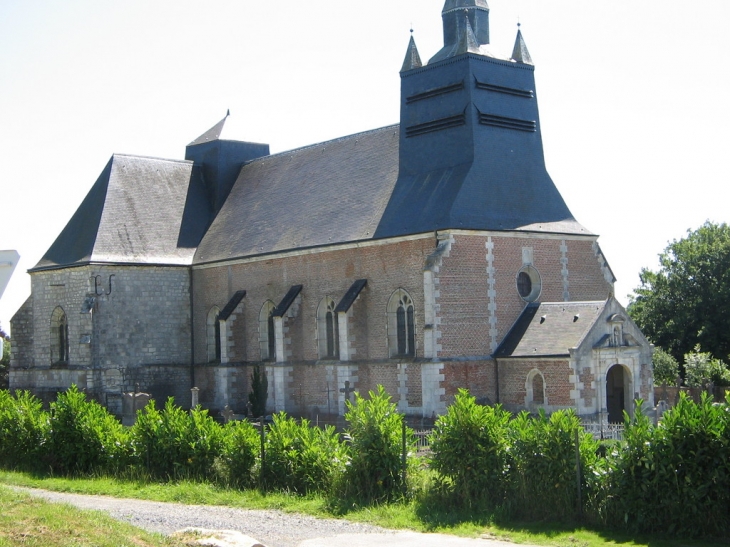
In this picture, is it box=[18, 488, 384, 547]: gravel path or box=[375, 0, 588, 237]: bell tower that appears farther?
box=[375, 0, 588, 237]: bell tower

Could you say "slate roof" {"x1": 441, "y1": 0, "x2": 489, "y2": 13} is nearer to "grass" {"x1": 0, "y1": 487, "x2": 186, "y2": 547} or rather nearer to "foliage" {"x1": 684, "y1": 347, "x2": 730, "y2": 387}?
"foliage" {"x1": 684, "y1": 347, "x2": 730, "y2": 387}

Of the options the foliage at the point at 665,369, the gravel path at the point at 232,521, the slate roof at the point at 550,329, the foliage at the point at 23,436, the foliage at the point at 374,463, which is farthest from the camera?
the foliage at the point at 665,369

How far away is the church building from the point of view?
28562 mm

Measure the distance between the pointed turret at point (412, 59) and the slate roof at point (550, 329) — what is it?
30.8ft

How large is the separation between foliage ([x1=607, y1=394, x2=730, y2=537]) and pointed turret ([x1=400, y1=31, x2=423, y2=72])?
20.4 m

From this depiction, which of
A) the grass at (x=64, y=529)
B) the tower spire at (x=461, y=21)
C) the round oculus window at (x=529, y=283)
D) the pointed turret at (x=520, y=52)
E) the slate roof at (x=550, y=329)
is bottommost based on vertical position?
the grass at (x=64, y=529)

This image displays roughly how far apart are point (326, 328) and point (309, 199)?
5302 millimetres

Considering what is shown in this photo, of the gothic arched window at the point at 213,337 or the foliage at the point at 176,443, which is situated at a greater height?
the gothic arched window at the point at 213,337

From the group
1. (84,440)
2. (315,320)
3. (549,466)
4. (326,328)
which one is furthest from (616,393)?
(84,440)

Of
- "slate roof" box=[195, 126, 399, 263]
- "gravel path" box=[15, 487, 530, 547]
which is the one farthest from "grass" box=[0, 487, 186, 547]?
"slate roof" box=[195, 126, 399, 263]

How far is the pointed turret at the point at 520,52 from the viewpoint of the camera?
3253cm

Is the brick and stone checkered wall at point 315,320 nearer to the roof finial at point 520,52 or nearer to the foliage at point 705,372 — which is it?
the roof finial at point 520,52

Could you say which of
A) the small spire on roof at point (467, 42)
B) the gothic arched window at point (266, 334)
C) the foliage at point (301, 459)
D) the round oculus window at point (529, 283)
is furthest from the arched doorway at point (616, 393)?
the gothic arched window at point (266, 334)

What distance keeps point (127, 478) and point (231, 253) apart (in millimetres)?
16836
